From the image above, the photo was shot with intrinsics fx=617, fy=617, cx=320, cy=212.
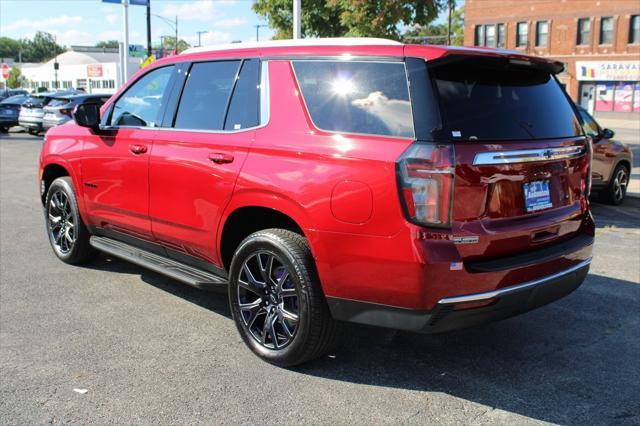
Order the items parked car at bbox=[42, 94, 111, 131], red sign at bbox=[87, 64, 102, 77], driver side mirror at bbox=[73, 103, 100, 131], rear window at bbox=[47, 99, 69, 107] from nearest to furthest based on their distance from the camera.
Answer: driver side mirror at bbox=[73, 103, 100, 131], parked car at bbox=[42, 94, 111, 131], rear window at bbox=[47, 99, 69, 107], red sign at bbox=[87, 64, 102, 77]

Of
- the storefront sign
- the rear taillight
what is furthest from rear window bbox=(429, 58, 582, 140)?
the storefront sign

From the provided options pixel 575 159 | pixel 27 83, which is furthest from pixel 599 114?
pixel 27 83

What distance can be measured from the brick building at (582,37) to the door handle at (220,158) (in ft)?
143

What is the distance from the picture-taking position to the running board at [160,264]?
4.23 meters

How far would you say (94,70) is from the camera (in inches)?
3132

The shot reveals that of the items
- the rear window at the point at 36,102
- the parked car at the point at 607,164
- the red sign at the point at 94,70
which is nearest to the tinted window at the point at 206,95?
the parked car at the point at 607,164

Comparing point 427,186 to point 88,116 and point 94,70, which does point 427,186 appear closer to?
point 88,116

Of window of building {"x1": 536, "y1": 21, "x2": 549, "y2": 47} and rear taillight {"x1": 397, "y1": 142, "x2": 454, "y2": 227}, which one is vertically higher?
window of building {"x1": 536, "y1": 21, "x2": 549, "y2": 47}

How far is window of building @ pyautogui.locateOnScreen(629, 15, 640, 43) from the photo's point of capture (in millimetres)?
40781

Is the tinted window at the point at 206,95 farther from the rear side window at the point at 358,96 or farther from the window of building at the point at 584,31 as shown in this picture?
the window of building at the point at 584,31

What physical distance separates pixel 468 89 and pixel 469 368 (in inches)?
66.8

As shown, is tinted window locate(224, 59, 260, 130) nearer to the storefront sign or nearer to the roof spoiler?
the roof spoiler

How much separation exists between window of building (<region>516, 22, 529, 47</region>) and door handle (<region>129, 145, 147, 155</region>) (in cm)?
4528

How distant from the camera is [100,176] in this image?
5.23m
